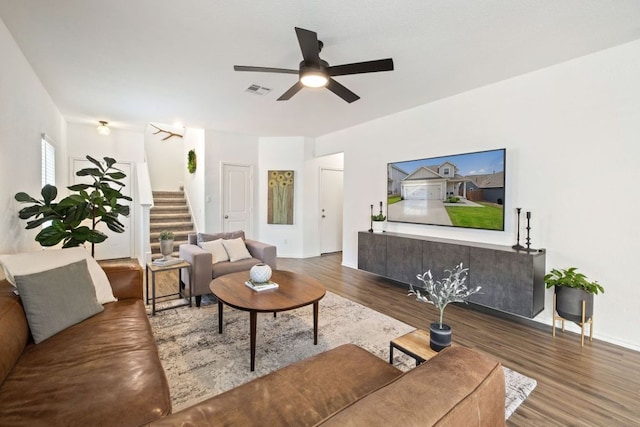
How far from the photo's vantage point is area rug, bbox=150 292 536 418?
2.01 m

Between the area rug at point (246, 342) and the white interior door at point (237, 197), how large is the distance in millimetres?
2793

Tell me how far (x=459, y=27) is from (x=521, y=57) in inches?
37.3

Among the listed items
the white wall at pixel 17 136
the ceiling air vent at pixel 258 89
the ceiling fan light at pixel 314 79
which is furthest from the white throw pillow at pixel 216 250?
the ceiling fan light at pixel 314 79

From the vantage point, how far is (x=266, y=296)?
245 centimetres

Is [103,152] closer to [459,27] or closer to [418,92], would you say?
[418,92]

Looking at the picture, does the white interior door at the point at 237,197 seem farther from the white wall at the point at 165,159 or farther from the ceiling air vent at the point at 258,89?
the ceiling air vent at the point at 258,89

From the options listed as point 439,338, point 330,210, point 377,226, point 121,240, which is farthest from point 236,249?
point 121,240

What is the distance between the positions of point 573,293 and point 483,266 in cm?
75

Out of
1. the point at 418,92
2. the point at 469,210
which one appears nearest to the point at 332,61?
the point at 418,92

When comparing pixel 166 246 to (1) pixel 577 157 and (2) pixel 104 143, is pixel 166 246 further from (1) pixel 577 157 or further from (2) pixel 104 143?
(1) pixel 577 157

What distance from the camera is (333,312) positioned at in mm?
3277

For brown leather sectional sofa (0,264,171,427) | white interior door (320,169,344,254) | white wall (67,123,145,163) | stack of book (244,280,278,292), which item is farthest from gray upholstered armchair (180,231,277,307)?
white wall (67,123,145,163)

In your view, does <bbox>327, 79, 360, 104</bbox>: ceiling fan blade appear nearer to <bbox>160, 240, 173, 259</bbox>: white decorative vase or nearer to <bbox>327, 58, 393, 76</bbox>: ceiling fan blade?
<bbox>327, 58, 393, 76</bbox>: ceiling fan blade

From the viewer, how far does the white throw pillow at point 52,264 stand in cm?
186
